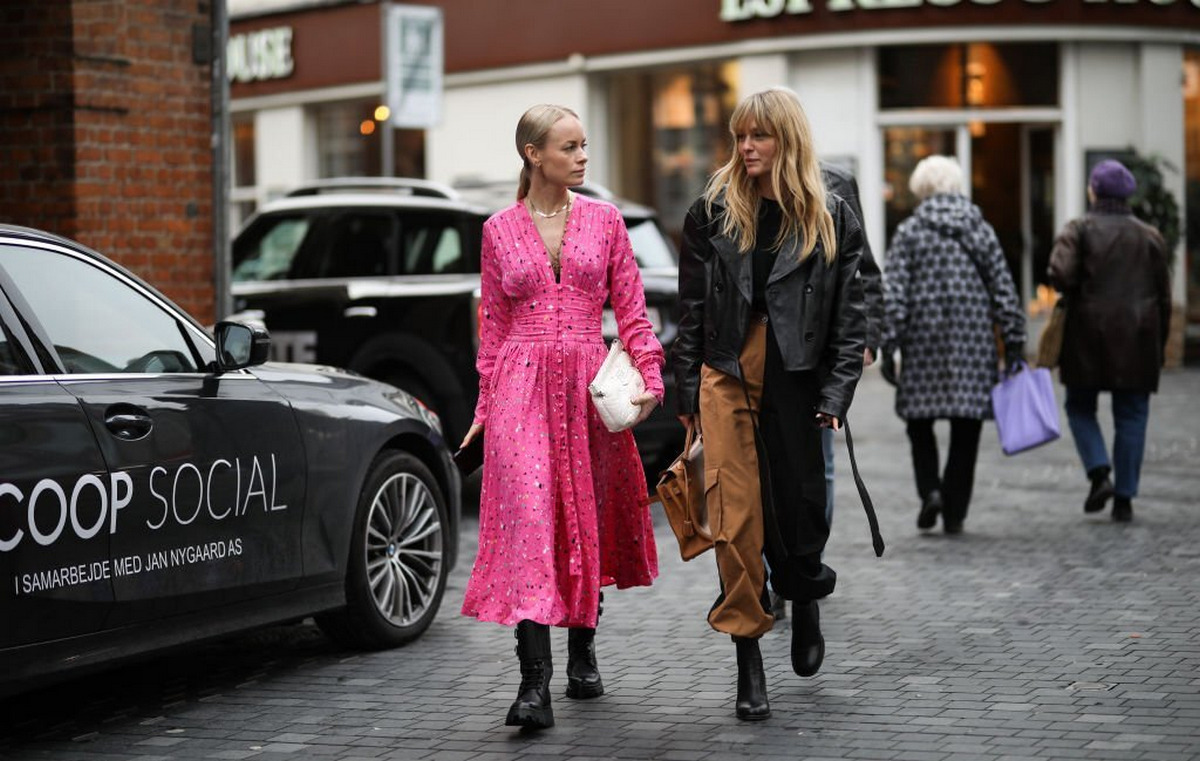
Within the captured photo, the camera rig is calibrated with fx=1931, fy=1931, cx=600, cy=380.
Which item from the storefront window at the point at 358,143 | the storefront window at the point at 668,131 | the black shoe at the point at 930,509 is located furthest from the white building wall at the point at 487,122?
the black shoe at the point at 930,509

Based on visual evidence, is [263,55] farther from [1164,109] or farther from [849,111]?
[1164,109]

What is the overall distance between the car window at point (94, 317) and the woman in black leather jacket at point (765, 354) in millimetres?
1716

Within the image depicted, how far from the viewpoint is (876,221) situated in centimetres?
2216

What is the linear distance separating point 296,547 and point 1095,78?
17.3 metres

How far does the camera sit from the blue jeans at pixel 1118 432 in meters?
10.4

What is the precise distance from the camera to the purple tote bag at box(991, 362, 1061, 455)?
10.1 meters

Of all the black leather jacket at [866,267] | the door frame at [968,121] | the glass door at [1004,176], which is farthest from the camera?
the glass door at [1004,176]

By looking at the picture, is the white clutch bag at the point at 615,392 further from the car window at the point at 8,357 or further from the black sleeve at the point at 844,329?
the car window at the point at 8,357

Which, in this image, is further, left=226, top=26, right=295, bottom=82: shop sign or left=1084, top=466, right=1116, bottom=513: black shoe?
left=226, top=26, right=295, bottom=82: shop sign

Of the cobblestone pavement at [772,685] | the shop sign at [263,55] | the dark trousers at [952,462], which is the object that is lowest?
the cobblestone pavement at [772,685]

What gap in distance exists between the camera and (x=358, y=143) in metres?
27.5

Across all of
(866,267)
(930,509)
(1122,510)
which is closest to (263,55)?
(930,509)

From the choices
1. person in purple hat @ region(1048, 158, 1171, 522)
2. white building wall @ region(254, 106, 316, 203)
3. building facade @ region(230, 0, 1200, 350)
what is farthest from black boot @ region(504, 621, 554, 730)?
white building wall @ region(254, 106, 316, 203)

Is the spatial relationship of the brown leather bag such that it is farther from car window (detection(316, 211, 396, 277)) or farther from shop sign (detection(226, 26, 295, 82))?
shop sign (detection(226, 26, 295, 82))
